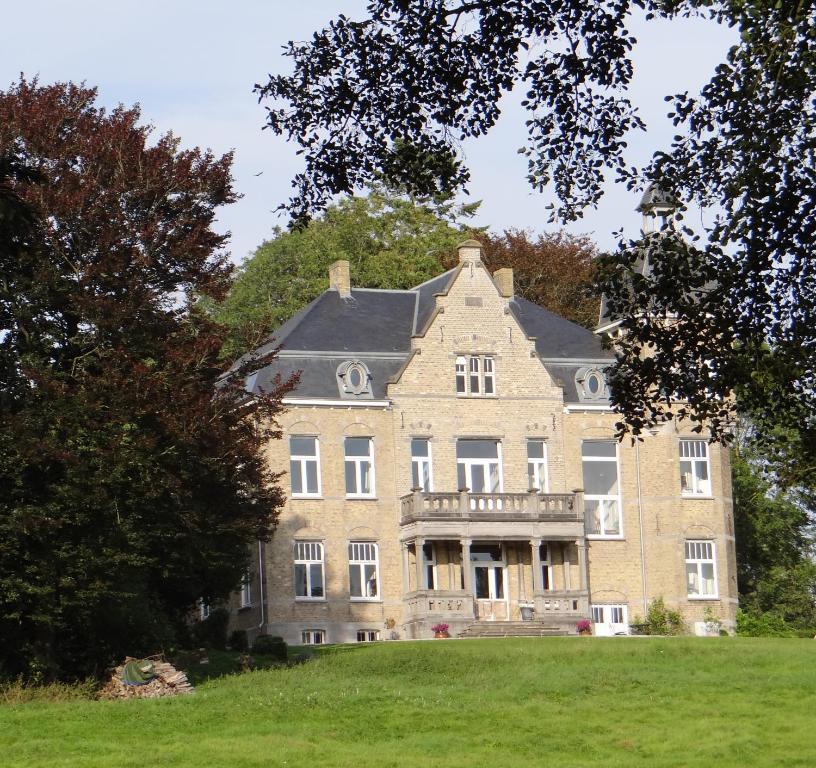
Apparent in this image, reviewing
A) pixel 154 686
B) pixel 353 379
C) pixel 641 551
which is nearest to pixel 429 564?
pixel 353 379

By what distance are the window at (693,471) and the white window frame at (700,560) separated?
160cm

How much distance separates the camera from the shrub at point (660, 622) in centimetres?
4938

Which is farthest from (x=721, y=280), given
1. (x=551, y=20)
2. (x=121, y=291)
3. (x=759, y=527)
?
(x=759, y=527)

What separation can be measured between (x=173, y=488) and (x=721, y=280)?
603 inches

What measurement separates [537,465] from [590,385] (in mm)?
3191

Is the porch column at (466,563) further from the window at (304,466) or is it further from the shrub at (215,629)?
the shrub at (215,629)

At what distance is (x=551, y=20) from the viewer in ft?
50.7

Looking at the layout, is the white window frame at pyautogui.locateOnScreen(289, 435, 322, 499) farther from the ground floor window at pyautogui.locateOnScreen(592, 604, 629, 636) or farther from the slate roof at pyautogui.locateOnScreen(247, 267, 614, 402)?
the ground floor window at pyautogui.locateOnScreen(592, 604, 629, 636)

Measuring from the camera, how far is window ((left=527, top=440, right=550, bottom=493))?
1981 inches

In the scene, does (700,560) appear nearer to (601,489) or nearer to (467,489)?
(601,489)

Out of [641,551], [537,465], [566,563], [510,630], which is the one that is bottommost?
[510,630]

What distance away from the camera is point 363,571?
159ft

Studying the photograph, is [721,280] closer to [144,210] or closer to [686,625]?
[144,210]

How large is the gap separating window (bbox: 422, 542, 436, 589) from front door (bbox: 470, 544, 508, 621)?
129cm
